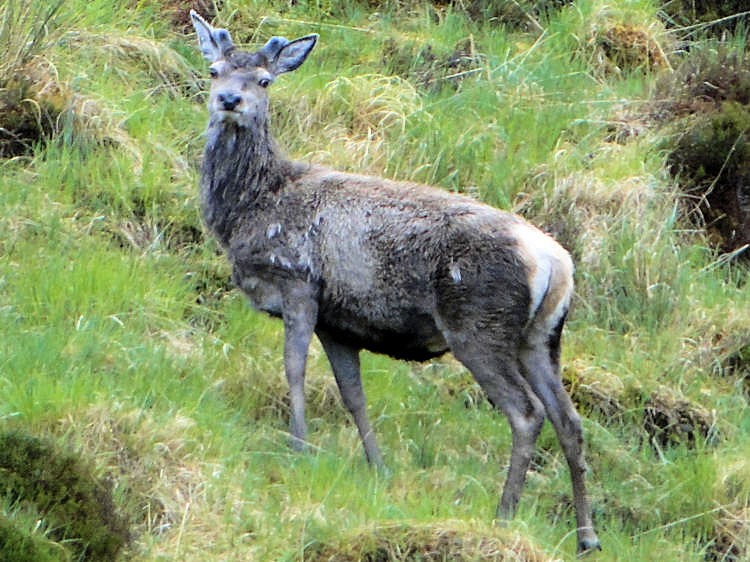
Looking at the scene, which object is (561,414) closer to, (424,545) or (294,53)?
(424,545)

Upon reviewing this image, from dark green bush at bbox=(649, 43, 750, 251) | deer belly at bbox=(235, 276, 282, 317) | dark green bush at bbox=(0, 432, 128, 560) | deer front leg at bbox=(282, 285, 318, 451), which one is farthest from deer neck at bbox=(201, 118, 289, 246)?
dark green bush at bbox=(649, 43, 750, 251)

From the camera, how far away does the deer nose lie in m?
9.00

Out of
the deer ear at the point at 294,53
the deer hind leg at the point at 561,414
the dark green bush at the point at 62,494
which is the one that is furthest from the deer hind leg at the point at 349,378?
the dark green bush at the point at 62,494

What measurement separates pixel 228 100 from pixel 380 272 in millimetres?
1482

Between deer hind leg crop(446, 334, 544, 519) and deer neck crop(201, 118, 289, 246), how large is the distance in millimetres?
1680

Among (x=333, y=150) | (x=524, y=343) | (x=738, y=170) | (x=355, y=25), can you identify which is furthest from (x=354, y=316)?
(x=355, y=25)

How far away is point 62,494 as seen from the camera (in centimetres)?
651

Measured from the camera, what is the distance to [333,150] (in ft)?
37.0

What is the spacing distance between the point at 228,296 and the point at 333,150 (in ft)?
5.58

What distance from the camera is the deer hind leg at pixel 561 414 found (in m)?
8.14

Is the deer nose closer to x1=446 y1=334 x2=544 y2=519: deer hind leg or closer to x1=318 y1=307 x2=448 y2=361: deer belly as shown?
x1=318 y1=307 x2=448 y2=361: deer belly

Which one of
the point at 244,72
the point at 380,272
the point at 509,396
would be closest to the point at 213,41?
the point at 244,72

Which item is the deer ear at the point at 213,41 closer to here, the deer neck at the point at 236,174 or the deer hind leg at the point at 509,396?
the deer neck at the point at 236,174

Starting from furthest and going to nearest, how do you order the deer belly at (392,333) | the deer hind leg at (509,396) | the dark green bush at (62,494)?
the deer belly at (392,333) → the deer hind leg at (509,396) → the dark green bush at (62,494)
